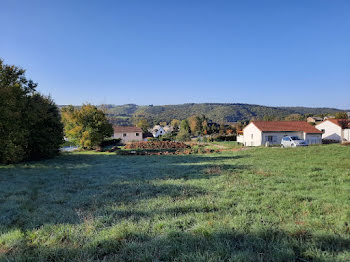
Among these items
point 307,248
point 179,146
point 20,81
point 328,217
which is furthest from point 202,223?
point 179,146

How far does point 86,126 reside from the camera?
99.0 ft

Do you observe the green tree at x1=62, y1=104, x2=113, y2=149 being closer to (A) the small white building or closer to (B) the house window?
(B) the house window

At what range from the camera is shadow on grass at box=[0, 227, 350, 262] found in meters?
2.72

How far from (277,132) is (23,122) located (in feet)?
110

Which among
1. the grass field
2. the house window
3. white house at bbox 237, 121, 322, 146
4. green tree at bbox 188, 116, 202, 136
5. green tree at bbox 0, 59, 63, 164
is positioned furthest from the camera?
green tree at bbox 188, 116, 202, 136

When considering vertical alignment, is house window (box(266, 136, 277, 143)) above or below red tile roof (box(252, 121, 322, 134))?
below

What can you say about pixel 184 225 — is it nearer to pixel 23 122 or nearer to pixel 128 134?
pixel 23 122

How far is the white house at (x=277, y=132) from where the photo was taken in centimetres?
3350

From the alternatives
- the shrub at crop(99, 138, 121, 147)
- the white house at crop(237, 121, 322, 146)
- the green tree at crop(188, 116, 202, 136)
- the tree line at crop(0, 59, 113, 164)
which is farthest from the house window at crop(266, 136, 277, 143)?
the green tree at crop(188, 116, 202, 136)

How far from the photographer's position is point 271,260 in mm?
2645

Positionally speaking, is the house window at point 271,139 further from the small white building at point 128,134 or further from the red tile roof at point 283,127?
the small white building at point 128,134

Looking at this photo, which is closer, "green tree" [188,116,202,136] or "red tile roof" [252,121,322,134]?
"red tile roof" [252,121,322,134]

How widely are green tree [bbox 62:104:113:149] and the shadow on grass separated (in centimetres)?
2747

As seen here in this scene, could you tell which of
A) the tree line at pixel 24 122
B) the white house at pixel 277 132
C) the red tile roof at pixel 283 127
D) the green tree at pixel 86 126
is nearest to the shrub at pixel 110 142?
the green tree at pixel 86 126
